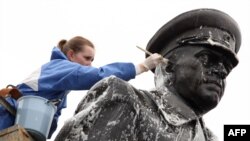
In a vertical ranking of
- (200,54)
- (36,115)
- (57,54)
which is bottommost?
(36,115)

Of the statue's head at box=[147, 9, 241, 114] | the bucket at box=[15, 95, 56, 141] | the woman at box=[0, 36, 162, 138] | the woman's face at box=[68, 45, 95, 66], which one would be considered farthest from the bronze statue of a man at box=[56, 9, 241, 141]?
the woman's face at box=[68, 45, 95, 66]

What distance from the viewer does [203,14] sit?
6.30 meters

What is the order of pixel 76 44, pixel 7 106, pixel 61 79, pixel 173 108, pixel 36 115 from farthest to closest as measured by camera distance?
pixel 76 44, pixel 61 79, pixel 7 106, pixel 36 115, pixel 173 108

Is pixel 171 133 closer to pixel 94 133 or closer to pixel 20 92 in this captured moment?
pixel 94 133

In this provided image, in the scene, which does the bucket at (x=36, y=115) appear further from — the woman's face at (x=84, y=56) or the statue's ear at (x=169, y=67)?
the statue's ear at (x=169, y=67)

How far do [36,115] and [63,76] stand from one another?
48 centimetres

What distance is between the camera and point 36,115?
6.37m

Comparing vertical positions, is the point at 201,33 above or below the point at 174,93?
above

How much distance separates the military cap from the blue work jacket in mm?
363

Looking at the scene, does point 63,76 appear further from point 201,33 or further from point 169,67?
point 201,33

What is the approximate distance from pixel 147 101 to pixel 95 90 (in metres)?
0.37

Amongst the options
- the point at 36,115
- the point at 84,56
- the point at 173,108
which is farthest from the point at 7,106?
the point at 173,108

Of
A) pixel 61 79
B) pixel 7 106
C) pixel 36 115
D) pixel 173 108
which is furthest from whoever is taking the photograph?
pixel 61 79

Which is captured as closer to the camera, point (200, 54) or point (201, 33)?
point (200, 54)
